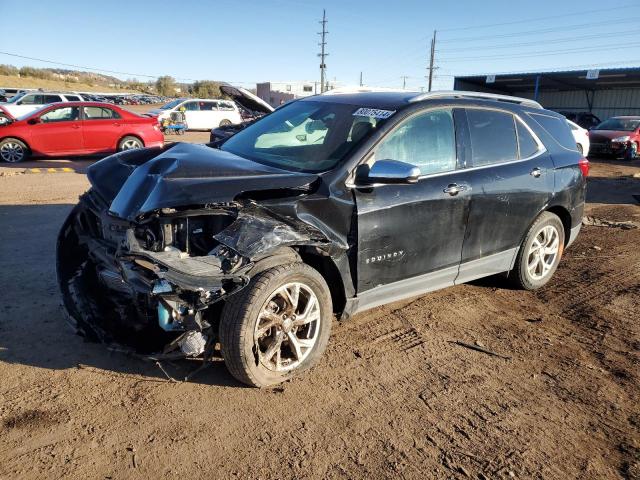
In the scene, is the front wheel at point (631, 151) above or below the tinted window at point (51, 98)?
below

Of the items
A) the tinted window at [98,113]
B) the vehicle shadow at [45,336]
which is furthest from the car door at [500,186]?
the tinted window at [98,113]

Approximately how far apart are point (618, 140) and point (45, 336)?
20.4m

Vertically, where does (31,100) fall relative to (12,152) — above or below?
above

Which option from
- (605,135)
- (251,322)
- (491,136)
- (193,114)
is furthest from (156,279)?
(193,114)

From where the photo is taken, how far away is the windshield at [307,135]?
377 cm

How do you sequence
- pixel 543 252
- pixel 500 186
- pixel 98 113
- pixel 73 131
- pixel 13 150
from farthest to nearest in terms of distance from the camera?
pixel 98 113 < pixel 73 131 < pixel 13 150 < pixel 543 252 < pixel 500 186

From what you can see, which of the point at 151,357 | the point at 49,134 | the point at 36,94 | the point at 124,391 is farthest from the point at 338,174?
the point at 36,94

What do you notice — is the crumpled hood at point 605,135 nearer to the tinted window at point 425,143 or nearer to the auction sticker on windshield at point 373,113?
the tinted window at point 425,143

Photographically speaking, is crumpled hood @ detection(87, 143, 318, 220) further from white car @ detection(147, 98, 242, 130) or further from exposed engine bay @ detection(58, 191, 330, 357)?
white car @ detection(147, 98, 242, 130)

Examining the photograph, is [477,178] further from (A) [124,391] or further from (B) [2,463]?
(B) [2,463]

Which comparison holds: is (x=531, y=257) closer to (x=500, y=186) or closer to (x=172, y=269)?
(x=500, y=186)

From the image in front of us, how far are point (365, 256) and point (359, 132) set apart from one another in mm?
956

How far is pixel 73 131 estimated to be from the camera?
13352 millimetres

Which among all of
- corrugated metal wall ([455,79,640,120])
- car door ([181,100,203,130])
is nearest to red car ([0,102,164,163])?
car door ([181,100,203,130])
